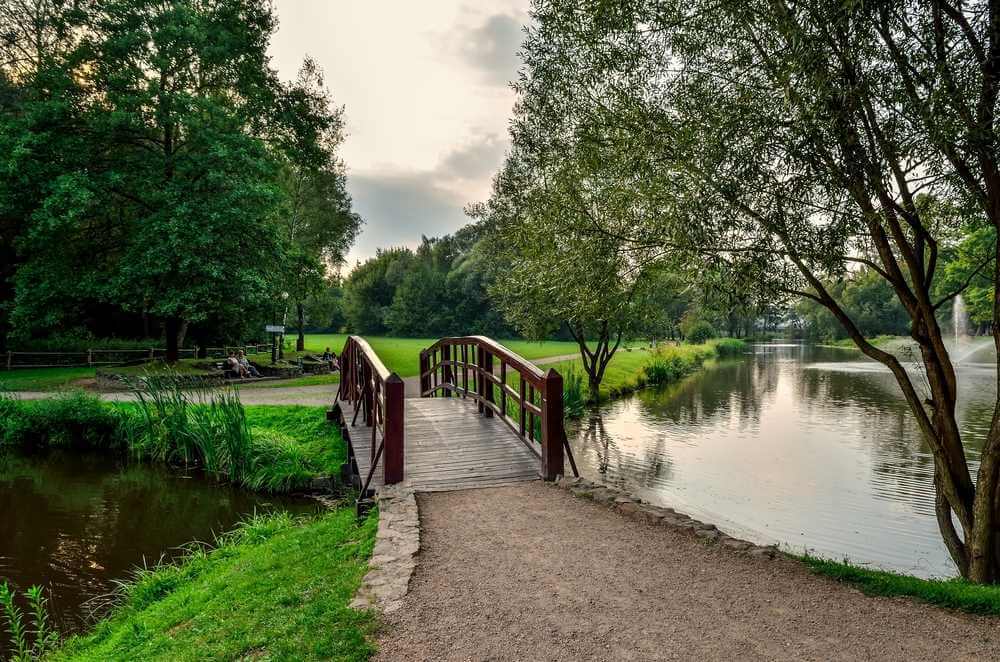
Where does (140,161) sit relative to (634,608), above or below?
above

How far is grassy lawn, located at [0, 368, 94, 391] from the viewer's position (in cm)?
1687

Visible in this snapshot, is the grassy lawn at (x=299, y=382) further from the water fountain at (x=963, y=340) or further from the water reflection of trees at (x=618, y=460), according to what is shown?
the water fountain at (x=963, y=340)

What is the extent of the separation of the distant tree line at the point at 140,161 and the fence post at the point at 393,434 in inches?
518

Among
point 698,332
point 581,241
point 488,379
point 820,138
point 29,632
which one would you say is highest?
point 820,138

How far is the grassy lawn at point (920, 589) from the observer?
4027 mm

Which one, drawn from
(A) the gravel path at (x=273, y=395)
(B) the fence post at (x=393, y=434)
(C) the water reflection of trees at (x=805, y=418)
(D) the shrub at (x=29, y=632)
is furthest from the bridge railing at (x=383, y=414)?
(A) the gravel path at (x=273, y=395)

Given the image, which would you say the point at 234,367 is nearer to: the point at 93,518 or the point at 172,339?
the point at 172,339

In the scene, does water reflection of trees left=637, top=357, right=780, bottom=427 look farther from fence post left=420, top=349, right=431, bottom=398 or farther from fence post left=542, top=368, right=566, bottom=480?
fence post left=542, top=368, right=566, bottom=480

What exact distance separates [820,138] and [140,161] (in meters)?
20.3

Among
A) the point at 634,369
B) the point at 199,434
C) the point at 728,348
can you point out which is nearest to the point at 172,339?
the point at 199,434

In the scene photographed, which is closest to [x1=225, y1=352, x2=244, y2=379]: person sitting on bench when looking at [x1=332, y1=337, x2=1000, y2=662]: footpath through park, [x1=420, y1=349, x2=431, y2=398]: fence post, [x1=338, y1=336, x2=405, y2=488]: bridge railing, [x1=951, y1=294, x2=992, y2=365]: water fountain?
[x1=420, y1=349, x2=431, y2=398]: fence post

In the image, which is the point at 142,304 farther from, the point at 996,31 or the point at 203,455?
the point at 996,31

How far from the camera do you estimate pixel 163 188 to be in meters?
18.7

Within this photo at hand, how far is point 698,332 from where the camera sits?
53.8 meters
